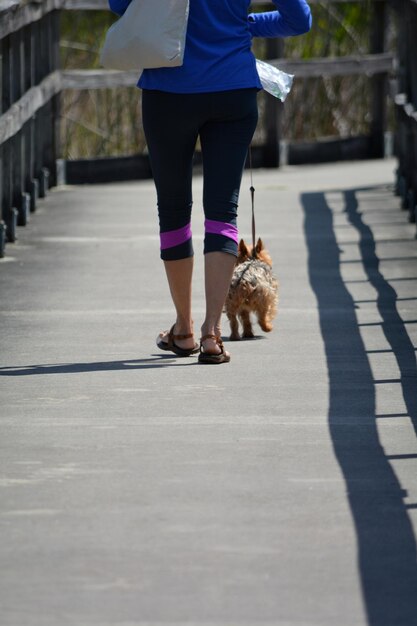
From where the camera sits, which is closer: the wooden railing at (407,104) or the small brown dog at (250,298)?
the small brown dog at (250,298)

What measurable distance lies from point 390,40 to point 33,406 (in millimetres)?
12073

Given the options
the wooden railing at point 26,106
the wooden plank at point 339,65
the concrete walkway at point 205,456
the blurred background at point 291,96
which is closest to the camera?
the concrete walkway at point 205,456

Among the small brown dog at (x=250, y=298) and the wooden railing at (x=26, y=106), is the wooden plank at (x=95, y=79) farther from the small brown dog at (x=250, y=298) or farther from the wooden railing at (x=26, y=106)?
the small brown dog at (x=250, y=298)

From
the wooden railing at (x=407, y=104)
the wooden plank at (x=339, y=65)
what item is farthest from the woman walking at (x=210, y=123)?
the wooden plank at (x=339, y=65)

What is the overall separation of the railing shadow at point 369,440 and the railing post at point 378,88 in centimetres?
676

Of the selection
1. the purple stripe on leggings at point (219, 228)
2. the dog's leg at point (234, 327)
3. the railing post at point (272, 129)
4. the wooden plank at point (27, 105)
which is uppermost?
the purple stripe on leggings at point (219, 228)

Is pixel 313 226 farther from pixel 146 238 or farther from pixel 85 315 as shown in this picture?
pixel 85 315

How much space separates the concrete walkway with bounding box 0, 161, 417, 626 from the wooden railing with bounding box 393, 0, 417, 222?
2.40 metres

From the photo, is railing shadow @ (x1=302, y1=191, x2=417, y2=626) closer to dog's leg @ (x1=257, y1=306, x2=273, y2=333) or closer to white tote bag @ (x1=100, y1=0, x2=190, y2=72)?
dog's leg @ (x1=257, y1=306, x2=273, y2=333)

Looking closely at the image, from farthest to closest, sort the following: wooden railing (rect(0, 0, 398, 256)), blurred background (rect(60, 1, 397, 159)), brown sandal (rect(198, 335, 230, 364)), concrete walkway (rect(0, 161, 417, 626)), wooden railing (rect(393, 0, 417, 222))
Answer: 1. blurred background (rect(60, 1, 397, 159))
2. wooden railing (rect(393, 0, 417, 222))
3. wooden railing (rect(0, 0, 398, 256))
4. brown sandal (rect(198, 335, 230, 364))
5. concrete walkway (rect(0, 161, 417, 626))

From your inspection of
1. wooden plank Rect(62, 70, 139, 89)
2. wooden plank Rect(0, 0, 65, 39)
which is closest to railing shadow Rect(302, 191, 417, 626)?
wooden plank Rect(0, 0, 65, 39)

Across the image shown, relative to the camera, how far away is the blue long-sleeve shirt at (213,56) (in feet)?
22.6

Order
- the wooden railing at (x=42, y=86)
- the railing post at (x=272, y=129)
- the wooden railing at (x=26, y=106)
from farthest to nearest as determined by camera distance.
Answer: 1. the railing post at (x=272, y=129)
2. the wooden railing at (x=42, y=86)
3. the wooden railing at (x=26, y=106)

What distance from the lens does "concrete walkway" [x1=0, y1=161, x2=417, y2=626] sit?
4023mm
